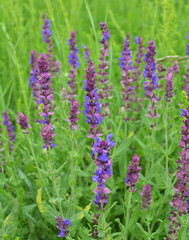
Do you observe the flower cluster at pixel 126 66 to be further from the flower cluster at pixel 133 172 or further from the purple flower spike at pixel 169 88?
the flower cluster at pixel 133 172

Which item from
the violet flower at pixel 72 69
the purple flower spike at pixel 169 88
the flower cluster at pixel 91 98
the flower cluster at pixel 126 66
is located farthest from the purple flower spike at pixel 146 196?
the violet flower at pixel 72 69

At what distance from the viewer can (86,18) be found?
22.3 ft

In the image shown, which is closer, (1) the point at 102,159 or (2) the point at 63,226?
(1) the point at 102,159

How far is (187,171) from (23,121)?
1.18 m

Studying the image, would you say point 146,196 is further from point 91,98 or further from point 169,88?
point 169,88

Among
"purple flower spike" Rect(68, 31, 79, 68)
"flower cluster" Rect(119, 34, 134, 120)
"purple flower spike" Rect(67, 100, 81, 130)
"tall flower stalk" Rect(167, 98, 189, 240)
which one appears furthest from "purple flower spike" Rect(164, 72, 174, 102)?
"purple flower spike" Rect(68, 31, 79, 68)

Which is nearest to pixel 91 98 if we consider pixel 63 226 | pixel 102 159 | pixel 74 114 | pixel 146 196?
pixel 74 114

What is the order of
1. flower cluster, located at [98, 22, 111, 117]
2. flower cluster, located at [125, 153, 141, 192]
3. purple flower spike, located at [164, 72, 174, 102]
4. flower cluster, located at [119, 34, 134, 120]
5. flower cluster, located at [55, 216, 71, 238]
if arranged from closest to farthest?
1. flower cluster, located at [125, 153, 141, 192]
2. flower cluster, located at [55, 216, 71, 238]
3. purple flower spike, located at [164, 72, 174, 102]
4. flower cluster, located at [98, 22, 111, 117]
5. flower cluster, located at [119, 34, 134, 120]

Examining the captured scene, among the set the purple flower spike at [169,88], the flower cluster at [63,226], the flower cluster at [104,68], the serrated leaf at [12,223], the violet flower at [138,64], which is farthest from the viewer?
the violet flower at [138,64]

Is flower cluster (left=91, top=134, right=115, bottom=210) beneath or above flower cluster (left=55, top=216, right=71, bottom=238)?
above

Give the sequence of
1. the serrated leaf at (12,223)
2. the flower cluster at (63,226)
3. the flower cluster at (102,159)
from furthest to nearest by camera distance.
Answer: the serrated leaf at (12,223) < the flower cluster at (63,226) < the flower cluster at (102,159)

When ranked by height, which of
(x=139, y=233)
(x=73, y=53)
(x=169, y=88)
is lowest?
(x=139, y=233)

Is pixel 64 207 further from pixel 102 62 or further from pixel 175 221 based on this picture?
pixel 102 62

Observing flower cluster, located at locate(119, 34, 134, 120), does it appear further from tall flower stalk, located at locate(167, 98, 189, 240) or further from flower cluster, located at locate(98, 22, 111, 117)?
tall flower stalk, located at locate(167, 98, 189, 240)
